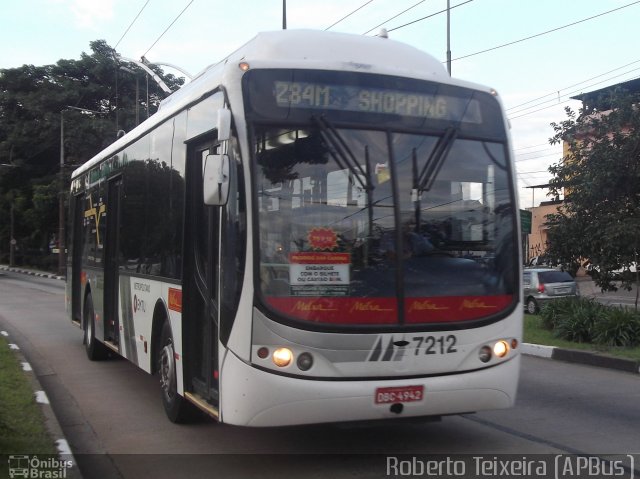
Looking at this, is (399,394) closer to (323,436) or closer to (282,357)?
(282,357)

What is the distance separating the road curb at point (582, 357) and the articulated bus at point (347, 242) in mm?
5369

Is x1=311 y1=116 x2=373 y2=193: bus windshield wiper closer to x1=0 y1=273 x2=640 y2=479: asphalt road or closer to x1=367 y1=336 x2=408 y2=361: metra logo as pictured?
x1=367 y1=336 x2=408 y2=361: metra logo

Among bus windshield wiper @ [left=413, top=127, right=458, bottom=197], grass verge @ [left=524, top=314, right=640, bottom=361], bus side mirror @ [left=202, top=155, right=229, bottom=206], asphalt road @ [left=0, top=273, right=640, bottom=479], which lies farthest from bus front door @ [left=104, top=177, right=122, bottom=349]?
grass verge @ [left=524, top=314, right=640, bottom=361]

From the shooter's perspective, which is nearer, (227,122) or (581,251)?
(227,122)

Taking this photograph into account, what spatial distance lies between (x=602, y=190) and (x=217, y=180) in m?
9.68

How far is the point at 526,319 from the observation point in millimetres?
16656

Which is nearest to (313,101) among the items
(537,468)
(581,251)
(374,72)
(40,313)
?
(374,72)

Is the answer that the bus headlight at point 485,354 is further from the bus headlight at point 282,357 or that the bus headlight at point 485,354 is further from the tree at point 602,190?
the tree at point 602,190

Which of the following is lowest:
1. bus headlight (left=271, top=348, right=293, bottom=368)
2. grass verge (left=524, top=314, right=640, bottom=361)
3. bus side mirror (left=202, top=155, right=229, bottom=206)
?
grass verge (left=524, top=314, right=640, bottom=361)

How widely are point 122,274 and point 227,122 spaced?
4371 millimetres

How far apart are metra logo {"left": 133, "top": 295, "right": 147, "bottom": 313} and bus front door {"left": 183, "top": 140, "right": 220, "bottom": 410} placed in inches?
65.4

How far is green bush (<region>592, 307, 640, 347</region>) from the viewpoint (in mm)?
11812

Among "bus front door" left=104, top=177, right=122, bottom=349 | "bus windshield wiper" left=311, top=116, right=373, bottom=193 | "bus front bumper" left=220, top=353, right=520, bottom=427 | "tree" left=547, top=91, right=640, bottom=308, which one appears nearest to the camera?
"bus front bumper" left=220, top=353, right=520, bottom=427

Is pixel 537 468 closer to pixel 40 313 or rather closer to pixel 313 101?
pixel 313 101
